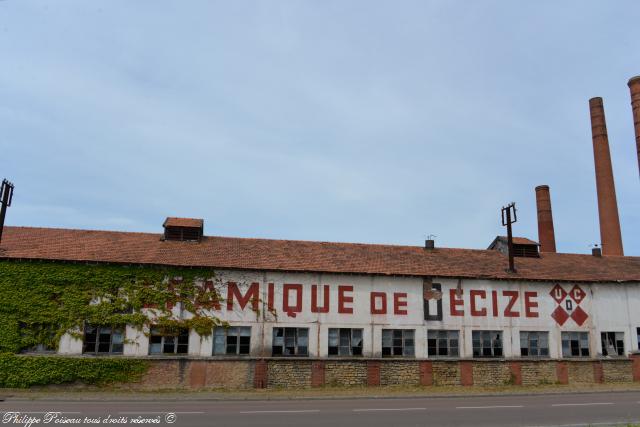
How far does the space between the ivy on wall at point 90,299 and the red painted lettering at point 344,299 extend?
6048 mm

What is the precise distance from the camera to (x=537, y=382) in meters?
27.5

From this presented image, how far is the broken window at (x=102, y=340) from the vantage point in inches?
957

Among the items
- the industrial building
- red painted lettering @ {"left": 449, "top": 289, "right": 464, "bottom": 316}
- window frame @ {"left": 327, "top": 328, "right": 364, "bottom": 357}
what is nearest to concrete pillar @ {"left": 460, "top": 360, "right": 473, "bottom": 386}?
the industrial building

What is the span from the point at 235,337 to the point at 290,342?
8.92ft

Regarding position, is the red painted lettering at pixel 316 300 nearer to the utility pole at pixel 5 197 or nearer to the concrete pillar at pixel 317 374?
the concrete pillar at pixel 317 374

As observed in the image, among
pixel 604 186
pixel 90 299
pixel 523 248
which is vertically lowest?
pixel 90 299

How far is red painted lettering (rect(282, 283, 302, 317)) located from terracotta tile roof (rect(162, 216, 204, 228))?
677cm

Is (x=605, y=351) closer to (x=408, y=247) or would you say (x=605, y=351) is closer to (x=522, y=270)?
(x=522, y=270)

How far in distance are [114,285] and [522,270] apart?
2214 cm

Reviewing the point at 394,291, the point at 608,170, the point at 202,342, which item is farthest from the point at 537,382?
the point at 608,170

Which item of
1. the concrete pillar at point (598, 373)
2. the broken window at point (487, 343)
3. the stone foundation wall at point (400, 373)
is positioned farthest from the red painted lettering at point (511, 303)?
the stone foundation wall at point (400, 373)

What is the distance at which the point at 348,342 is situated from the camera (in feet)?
86.8

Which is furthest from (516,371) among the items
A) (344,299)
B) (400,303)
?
(344,299)

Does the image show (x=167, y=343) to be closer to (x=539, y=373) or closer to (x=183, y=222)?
(x=183, y=222)
